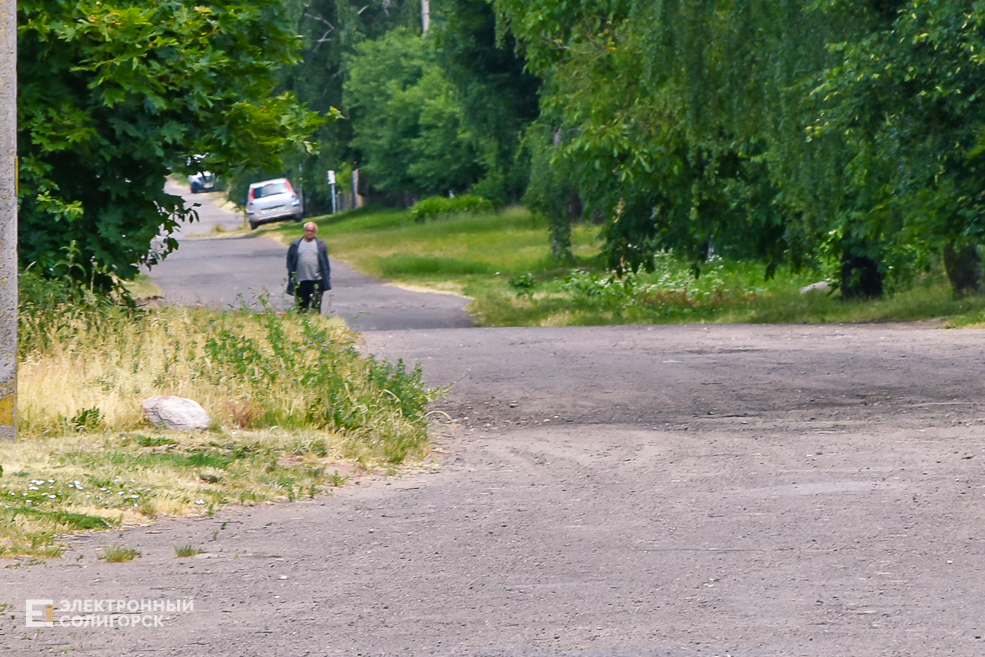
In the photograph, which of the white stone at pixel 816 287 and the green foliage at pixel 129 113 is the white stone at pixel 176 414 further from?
the white stone at pixel 816 287

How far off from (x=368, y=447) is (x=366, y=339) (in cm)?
874

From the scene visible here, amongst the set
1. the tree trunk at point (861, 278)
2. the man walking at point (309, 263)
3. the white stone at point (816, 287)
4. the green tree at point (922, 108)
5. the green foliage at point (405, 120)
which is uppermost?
the green foliage at point (405, 120)

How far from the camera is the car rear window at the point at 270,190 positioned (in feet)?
196

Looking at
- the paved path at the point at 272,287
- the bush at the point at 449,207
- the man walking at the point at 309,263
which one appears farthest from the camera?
the bush at the point at 449,207

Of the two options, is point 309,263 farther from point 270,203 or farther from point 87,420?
point 270,203

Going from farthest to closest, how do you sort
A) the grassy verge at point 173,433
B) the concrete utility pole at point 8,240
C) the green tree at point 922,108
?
1. the green tree at point 922,108
2. the concrete utility pole at point 8,240
3. the grassy verge at point 173,433

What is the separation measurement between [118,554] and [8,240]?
11.9 ft

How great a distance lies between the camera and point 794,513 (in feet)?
24.3

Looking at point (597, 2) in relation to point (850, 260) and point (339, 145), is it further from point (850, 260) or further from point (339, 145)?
point (339, 145)

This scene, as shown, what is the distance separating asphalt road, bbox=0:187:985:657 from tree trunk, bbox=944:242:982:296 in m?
9.59

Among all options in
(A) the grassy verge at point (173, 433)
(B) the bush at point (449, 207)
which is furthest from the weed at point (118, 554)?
(B) the bush at point (449, 207)

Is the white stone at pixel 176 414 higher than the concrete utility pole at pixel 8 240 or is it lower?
lower

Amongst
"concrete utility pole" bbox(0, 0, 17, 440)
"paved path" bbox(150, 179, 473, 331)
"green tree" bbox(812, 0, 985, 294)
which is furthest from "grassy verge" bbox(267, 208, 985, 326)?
"concrete utility pole" bbox(0, 0, 17, 440)

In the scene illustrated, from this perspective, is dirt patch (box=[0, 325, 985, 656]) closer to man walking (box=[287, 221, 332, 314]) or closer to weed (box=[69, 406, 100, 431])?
weed (box=[69, 406, 100, 431])
